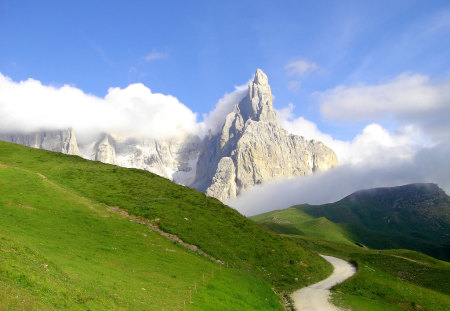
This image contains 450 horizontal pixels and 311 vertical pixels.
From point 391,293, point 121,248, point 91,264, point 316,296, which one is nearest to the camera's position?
point 91,264

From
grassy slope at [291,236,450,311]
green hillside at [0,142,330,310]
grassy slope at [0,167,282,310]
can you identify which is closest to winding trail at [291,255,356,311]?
grassy slope at [291,236,450,311]

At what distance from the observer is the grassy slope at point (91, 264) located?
18.5 m

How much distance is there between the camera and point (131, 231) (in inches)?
1761

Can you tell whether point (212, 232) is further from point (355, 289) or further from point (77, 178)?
point (77, 178)

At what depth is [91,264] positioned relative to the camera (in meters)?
29.0

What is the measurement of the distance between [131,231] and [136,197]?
652 inches

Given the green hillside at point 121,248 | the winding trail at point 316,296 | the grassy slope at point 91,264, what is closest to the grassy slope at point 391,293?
the winding trail at point 316,296

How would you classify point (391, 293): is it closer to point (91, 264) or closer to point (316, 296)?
point (316, 296)

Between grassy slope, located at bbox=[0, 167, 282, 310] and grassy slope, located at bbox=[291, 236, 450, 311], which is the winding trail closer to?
grassy slope, located at bbox=[291, 236, 450, 311]

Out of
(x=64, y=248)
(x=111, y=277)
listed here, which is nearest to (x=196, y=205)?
(x=64, y=248)

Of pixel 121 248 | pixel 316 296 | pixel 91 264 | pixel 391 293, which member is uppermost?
pixel 121 248

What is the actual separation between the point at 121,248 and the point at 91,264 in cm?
816

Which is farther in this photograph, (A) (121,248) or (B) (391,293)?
(B) (391,293)

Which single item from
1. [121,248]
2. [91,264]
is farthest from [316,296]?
[91,264]
